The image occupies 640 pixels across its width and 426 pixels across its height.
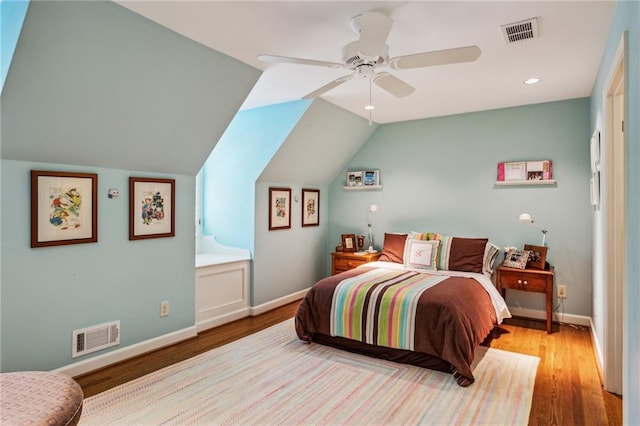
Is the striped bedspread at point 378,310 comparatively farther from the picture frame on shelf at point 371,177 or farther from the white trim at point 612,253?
the picture frame on shelf at point 371,177

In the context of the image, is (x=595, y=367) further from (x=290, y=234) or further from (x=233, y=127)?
(x=233, y=127)

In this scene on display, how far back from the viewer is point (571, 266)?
411 centimetres

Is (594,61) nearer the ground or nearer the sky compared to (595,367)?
nearer the sky

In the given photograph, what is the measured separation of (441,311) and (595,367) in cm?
136

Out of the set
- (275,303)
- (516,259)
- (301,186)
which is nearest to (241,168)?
(301,186)

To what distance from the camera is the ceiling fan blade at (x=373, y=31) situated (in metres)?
1.92

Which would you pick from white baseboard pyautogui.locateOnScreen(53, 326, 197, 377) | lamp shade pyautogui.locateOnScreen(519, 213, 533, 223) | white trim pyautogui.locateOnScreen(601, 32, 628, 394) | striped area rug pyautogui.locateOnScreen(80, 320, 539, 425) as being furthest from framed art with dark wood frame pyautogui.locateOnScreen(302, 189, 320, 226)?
white trim pyautogui.locateOnScreen(601, 32, 628, 394)

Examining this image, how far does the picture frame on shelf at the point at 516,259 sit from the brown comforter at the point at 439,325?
0.75 m

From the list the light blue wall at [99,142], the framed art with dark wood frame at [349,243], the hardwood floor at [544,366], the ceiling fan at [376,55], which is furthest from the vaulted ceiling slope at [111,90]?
the framed art with dark wood frame at [349,243]

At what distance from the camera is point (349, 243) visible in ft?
17.6

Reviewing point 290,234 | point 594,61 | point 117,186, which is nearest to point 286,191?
point 290,234

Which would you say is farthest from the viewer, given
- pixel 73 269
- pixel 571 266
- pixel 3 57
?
pixel 571 266

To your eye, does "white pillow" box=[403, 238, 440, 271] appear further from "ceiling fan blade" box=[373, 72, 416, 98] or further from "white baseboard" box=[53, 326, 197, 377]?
"white baseboard" box=[53, 326, 197, 377]

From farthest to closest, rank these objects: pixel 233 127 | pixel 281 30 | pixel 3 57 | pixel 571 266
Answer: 1. pixel 233 127
2. pixel 571 266
3. pixel 281 30
4. pixel 3 57
